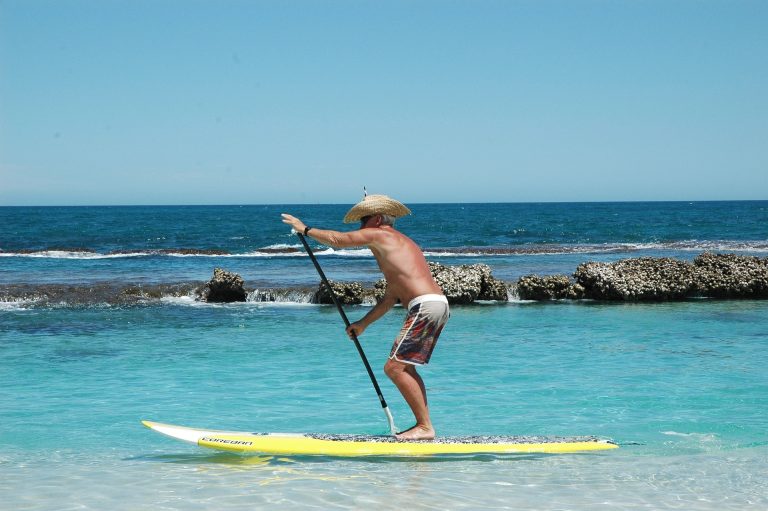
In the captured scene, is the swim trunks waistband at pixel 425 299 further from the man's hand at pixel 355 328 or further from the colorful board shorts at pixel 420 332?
the man's hand at pixel 355 328

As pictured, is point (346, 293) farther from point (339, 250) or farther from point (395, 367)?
point (339, 250)

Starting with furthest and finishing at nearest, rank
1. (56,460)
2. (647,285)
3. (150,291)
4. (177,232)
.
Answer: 1. (177,232)
2. (150,291)
3. (647,285)
4. (56,460)

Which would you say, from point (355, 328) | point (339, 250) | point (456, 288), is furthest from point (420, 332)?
point (339, 250)

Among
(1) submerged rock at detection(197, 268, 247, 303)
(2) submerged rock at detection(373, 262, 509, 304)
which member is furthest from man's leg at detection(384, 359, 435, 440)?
(1) submerged rock at detection(197, 268, 247, 303)

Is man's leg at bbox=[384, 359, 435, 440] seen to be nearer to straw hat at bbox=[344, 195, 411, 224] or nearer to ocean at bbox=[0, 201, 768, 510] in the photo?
ocean at bbox=[0, 201, 768, 510]

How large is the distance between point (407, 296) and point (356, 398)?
2910 mm

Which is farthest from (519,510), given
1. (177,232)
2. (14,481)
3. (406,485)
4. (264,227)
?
(264,227)

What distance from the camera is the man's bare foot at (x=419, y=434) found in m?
6.95

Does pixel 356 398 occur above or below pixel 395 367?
below

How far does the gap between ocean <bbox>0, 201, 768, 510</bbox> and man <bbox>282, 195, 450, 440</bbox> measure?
62cm

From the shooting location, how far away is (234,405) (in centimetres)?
907

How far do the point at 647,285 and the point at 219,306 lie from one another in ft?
29.5

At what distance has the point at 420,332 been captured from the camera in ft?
22.0

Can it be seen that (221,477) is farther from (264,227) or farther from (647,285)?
(264,227)
